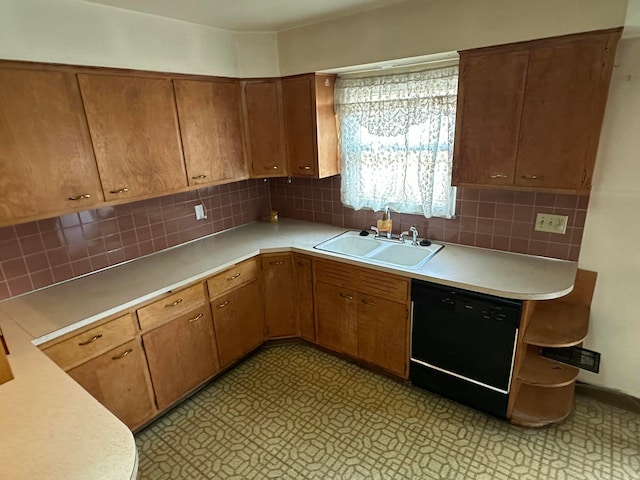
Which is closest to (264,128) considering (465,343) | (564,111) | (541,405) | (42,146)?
(42,146)

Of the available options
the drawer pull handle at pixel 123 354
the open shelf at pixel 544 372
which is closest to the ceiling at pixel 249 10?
the drawer pull handle at pixel 123 354

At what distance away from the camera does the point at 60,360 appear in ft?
5.74

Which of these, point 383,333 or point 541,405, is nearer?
point 541,405

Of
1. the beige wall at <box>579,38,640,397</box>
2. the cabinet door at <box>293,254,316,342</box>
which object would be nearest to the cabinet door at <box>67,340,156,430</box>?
the cabinet door at <box>293,254,316,342</box>

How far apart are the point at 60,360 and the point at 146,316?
1.42 ft

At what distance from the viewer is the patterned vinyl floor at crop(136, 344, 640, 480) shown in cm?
192

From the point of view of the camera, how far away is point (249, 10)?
6.93 ft

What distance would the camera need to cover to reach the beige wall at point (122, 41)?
1679mm

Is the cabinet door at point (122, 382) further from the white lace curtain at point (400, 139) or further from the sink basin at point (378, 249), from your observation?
the white lace curtain at point (400, 139)

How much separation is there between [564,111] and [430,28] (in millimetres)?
823

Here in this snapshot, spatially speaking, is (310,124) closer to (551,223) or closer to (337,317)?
(337,317)

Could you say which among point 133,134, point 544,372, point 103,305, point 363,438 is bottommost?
point 363,438

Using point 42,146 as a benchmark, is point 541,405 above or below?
below

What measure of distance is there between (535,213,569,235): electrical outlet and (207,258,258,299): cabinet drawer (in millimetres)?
1882
